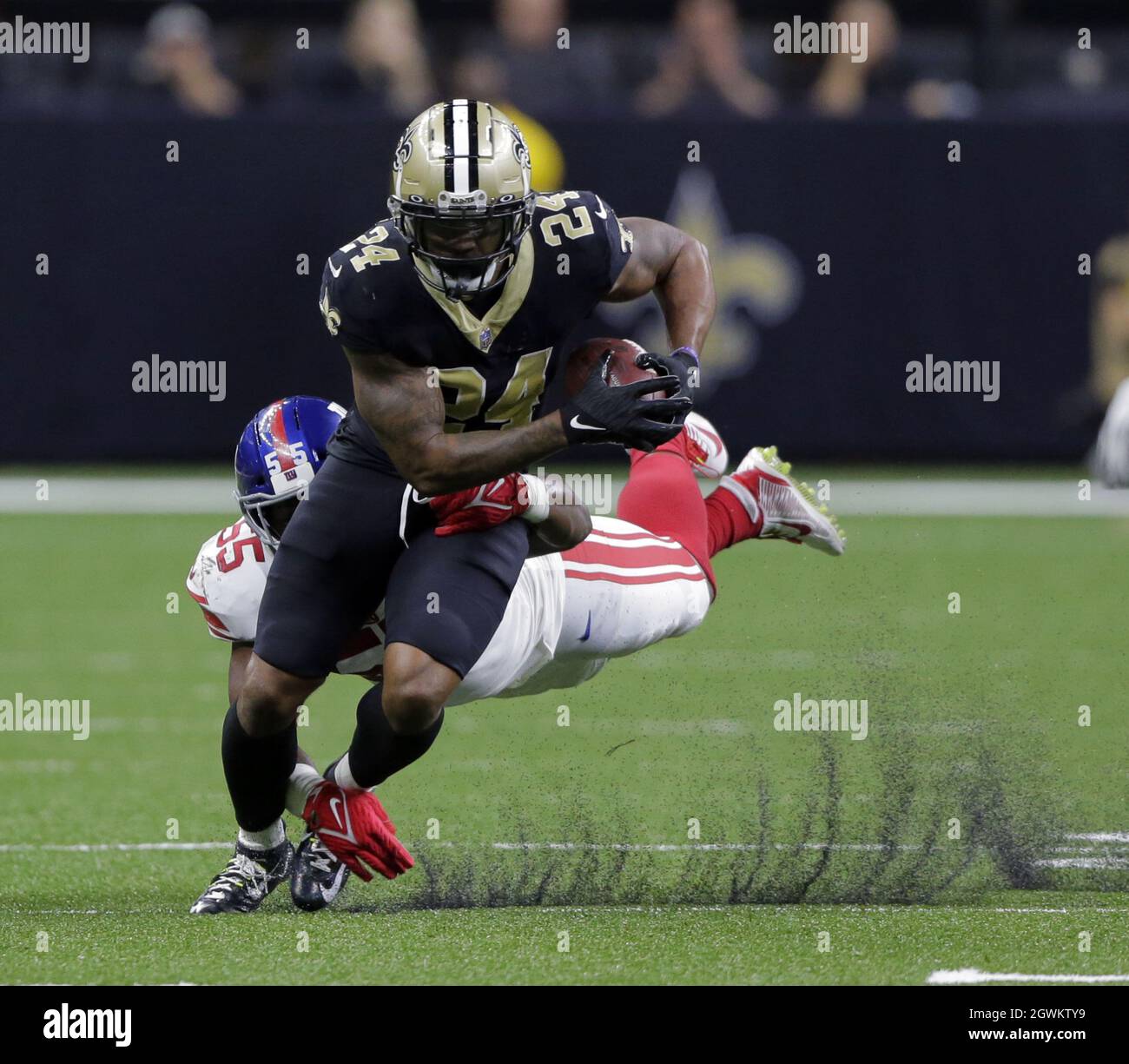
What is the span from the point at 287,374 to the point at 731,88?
11.0 ft

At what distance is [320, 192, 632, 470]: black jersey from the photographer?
492 cm

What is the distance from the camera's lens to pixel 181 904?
17.1ft

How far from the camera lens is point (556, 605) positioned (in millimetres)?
5418

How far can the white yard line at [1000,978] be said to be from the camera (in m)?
4.28

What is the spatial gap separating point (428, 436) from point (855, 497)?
7.43m

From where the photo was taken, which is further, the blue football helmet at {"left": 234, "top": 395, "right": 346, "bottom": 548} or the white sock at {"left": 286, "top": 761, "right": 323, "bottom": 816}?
the blue football helmet at {"left": 234, "top": 395, "right": 346, "bottom": 548}

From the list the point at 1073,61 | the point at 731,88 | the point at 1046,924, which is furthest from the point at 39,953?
the point at 1073,61

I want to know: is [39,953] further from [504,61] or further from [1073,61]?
[1073,61]

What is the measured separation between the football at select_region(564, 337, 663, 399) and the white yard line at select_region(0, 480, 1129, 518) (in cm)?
641

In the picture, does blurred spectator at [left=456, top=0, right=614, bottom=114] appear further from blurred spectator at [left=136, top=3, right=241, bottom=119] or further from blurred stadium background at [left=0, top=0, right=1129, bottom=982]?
blurred spectator at [left=136, top=3, right=241, bottom=119]

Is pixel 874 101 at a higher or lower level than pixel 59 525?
higher

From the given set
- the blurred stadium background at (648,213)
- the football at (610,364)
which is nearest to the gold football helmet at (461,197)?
the football at (610,364)

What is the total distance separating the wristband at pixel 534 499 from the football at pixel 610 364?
236mm

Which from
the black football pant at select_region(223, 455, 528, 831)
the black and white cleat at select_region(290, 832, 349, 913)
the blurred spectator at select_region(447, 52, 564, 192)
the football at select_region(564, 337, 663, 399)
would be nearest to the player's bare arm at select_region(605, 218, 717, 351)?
the football at select_region(564, 337, 663, 399)
